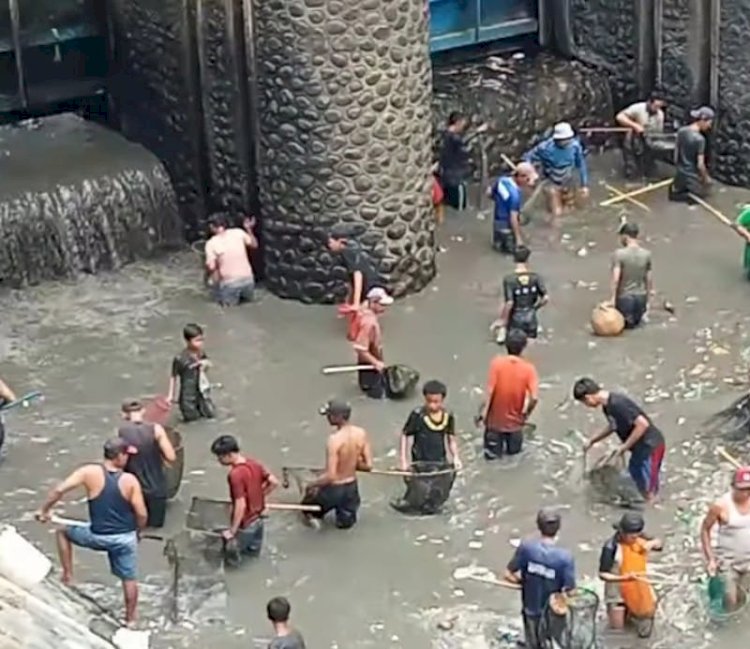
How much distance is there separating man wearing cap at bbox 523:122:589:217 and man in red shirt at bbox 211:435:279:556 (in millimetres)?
7285

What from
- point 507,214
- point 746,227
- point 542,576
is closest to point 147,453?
point 542,576

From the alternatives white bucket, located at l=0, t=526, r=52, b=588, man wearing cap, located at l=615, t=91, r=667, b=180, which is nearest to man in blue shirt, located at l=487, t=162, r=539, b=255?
man wearing cap, located at l=615, t=91, r=667, b=180

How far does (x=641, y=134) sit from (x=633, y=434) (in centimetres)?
745

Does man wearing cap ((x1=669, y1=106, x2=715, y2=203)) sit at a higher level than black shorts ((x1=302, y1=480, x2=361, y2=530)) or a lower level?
higher

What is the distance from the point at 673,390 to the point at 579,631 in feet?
14.6

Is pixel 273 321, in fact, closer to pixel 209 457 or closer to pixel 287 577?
pixel 209 457

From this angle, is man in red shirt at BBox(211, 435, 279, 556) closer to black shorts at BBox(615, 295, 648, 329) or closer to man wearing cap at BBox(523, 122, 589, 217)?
black shorts at BBox(615, 295, 648, 329)

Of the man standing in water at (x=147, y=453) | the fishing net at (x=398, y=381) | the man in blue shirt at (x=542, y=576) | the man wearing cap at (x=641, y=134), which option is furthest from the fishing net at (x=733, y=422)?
the man wearing cap at (x=641, y=134)

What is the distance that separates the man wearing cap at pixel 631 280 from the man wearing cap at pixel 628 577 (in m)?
4.75

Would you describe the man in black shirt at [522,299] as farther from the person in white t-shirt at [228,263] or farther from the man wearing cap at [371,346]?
the person in white t-shirt at [228,263]

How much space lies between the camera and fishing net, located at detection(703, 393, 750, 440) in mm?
17625

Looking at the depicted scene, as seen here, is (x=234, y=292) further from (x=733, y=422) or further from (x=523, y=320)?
(x=733, y=422)

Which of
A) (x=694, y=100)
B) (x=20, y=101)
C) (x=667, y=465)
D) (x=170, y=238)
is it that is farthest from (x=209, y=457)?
(x=694, y=100)

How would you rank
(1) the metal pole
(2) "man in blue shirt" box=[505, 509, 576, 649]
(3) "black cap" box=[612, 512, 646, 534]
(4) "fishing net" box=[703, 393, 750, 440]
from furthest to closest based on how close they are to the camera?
(1) the metal pole → (4) "fishing net" box=[703, 393, 750, 440] → (3) "black cap" box=[612, 512, 646, 534] → (2) "man in blue shirt" box=[505, 509, 576, 649]
